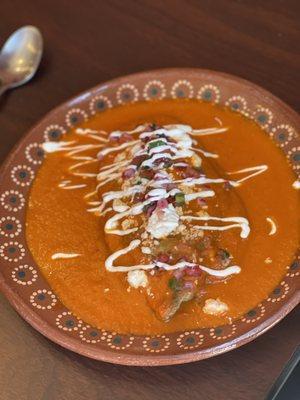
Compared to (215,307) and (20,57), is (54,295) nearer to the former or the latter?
(215,307)

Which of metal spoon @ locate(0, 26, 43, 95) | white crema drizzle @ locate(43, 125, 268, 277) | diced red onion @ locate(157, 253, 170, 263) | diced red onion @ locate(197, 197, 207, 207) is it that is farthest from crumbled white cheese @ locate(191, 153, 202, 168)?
metal spoon @ locate(0, 26, 43, 95)

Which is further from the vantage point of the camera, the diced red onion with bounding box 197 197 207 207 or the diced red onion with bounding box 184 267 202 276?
the diced red onion with bounding box 197 197 207 207

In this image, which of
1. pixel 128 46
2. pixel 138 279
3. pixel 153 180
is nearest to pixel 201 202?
pixel 153 180

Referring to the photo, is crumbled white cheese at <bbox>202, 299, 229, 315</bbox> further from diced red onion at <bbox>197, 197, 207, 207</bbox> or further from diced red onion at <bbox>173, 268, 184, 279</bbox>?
diced red onion at <bbox>197, 197, 207, 207</bbox>

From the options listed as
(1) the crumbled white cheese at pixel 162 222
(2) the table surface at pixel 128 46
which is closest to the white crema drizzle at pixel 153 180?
(1) the crumbled white cheese at pixel 162 222

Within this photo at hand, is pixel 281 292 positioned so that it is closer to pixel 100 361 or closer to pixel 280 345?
pixel 280 345

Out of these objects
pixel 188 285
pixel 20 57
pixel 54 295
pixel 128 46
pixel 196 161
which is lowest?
pixel 54 295
